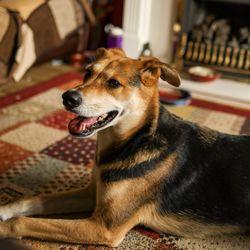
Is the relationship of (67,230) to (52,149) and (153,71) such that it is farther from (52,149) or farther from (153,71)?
(52,149)

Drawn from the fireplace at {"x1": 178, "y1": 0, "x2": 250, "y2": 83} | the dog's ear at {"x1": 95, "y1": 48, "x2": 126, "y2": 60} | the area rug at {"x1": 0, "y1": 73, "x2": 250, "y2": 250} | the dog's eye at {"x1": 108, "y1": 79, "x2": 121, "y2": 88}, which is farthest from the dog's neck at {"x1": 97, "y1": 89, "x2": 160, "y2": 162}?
the fireplace at {"x1": 178, "y1": 0, "x2": 250, "y2": 83}

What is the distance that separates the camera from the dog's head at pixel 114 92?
1.53m

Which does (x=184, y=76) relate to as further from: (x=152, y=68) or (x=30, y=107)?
(x=152, y=68)

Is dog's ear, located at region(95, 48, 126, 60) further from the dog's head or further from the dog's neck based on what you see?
the dog's neck

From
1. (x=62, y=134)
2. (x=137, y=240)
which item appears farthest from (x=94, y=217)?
(x=62, y=134)

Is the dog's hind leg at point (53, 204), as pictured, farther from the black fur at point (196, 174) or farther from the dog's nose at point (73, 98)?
the dog's nose at point (73, 98)

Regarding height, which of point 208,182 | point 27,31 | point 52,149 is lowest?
point 52,149

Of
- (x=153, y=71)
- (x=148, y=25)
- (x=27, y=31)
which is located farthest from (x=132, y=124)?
(x=148, y=25)

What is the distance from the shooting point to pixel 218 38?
3842 millimetres

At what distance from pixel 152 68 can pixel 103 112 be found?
0.90 ft

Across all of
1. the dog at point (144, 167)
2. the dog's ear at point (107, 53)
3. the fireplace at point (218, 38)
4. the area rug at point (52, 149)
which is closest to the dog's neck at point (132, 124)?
the dog at point (144, 167)

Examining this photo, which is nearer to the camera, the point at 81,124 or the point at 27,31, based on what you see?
the point at 81,124

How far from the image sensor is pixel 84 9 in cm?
404

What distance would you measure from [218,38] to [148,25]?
2.49ft
